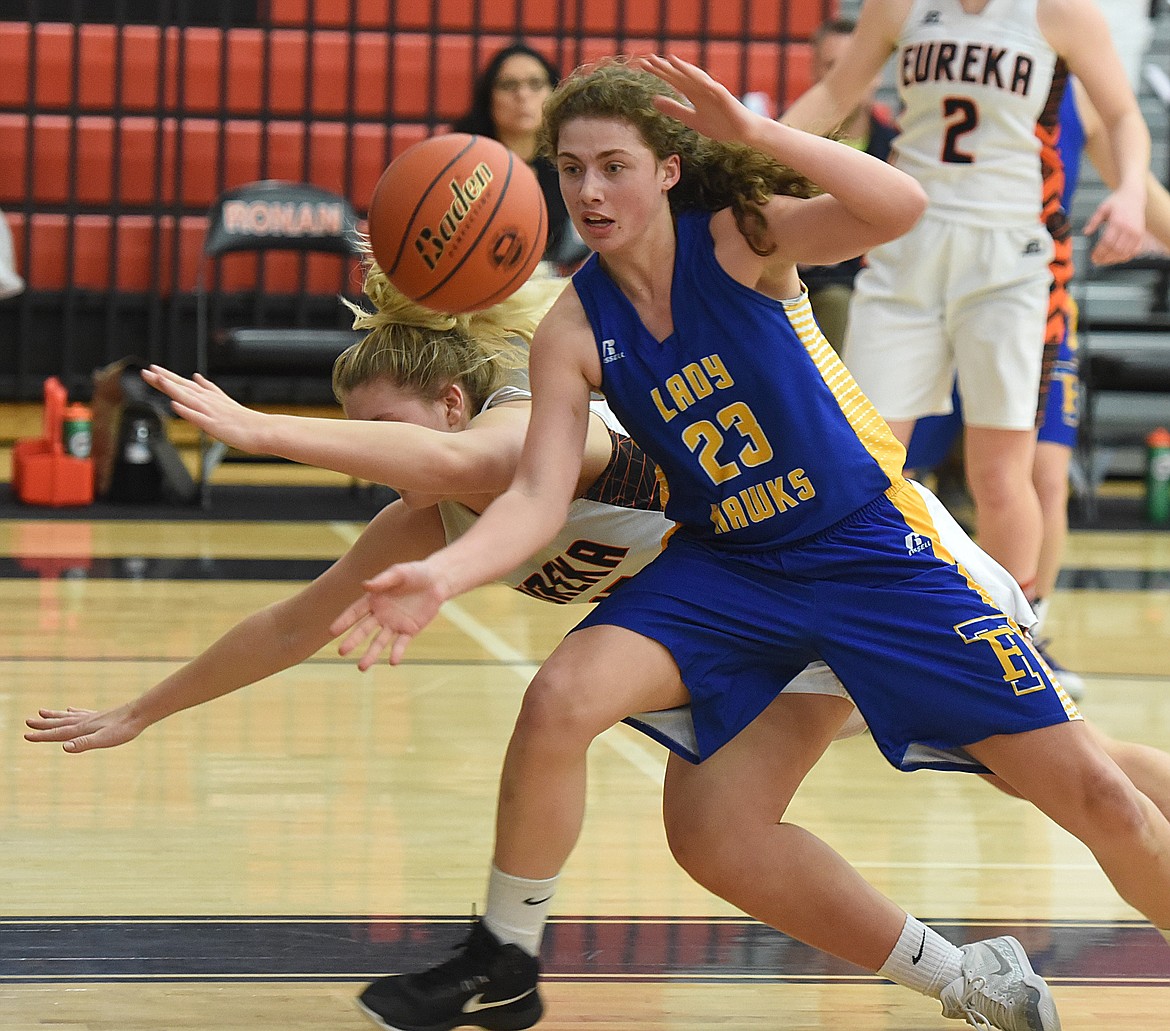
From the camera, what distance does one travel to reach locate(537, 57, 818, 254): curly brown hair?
2.31 m

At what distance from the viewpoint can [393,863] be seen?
300 centimetres

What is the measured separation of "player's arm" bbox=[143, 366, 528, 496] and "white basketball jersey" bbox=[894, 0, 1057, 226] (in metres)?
2.09

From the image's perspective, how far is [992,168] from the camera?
4.19 meters

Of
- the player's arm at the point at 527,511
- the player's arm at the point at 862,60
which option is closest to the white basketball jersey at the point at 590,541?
the player's arm at the point at 527,511

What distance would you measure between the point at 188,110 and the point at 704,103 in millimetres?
7522

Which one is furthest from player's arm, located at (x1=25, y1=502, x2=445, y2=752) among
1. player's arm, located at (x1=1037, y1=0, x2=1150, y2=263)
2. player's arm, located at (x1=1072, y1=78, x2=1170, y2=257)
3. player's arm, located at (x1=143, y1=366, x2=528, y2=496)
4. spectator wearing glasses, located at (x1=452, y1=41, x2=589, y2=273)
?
spectator wearing glasses, located at (x1=452, y1=41, x2=589, y2=273)

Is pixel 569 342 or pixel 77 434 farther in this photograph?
pixel 77 434

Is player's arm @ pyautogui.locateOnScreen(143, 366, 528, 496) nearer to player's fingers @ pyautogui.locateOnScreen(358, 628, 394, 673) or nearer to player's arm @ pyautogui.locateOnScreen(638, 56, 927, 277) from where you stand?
player's fingers @ pyautogui.locateOnScreen(358, 628, 394, 673)

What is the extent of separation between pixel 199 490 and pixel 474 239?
4.99 m

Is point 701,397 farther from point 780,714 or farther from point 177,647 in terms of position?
point 177,647

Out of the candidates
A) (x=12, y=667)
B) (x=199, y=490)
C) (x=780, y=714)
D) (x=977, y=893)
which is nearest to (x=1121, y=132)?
(x=977, y=893)

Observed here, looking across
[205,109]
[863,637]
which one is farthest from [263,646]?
[205,109]

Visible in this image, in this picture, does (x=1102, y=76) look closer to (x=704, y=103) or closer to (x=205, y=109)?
(x=704, y=103)

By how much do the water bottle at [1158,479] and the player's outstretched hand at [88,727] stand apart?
574cm
